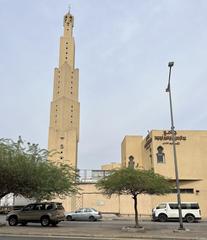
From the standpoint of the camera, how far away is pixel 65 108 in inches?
3450

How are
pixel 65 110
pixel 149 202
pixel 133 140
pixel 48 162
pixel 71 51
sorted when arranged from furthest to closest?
pixel 71 51, pixel 65 110, pixel 133 140, pixel 149 202, pixel 48 162

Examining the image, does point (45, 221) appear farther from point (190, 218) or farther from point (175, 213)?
point (190, 218)

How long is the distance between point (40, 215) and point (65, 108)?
60213mm

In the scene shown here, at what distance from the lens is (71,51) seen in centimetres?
9581

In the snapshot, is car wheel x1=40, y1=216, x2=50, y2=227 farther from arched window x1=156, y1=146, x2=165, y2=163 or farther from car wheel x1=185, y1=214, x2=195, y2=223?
arched window x1=156, y1=146, x2=165, y2=163

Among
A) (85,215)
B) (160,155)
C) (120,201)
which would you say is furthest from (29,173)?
(160,155)

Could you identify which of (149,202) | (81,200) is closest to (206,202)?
(149,202)

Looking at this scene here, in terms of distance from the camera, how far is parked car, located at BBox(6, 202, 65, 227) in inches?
1109

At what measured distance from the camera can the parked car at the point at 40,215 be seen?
92.4 ft

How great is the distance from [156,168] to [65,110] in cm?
4194

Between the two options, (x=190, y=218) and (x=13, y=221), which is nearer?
(x=13, y=221)

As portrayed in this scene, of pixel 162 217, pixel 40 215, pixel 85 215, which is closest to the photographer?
pixel 40 215

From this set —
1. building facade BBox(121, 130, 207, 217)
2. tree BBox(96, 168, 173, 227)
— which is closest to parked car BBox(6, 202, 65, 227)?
tree BBox(96, 168, 173, 227)

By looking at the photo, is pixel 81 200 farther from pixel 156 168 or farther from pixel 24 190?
pixel 24 190
